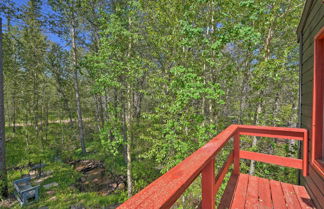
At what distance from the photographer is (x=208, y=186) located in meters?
1.24

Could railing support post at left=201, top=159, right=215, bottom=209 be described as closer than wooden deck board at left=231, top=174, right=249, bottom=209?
→ Yes

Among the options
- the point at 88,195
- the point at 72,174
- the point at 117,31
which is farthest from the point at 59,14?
the point at 88,195

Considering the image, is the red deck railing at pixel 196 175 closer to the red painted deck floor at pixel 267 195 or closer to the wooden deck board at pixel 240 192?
the wooden deck board at pixel 240 192

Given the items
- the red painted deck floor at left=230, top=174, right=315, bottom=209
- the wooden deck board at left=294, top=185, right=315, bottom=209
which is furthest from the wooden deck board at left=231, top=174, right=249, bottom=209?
the wooden deck board at left=294, top=185, right=315, bottom=209

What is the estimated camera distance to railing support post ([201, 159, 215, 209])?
1230 millimetres

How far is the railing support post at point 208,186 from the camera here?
1.23m

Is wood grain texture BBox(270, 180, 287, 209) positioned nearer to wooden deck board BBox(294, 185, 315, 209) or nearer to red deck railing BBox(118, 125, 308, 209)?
wooden deck board BBox(294, 185, 315, 209)

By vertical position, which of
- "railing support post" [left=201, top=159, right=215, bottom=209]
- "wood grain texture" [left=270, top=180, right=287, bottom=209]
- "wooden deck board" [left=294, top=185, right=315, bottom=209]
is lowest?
"wooden deck board" [left=294, top=185, right=315, bottom=209]

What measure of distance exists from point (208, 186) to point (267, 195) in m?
1.31

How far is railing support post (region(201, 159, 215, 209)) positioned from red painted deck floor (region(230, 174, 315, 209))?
0.72m

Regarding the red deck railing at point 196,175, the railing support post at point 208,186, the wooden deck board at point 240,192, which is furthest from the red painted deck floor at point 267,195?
the railing support post at point 208,186

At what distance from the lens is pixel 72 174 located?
358 inches

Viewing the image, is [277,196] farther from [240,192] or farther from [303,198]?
[240,192]

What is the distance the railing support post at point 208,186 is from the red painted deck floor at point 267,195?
72 centimetres
